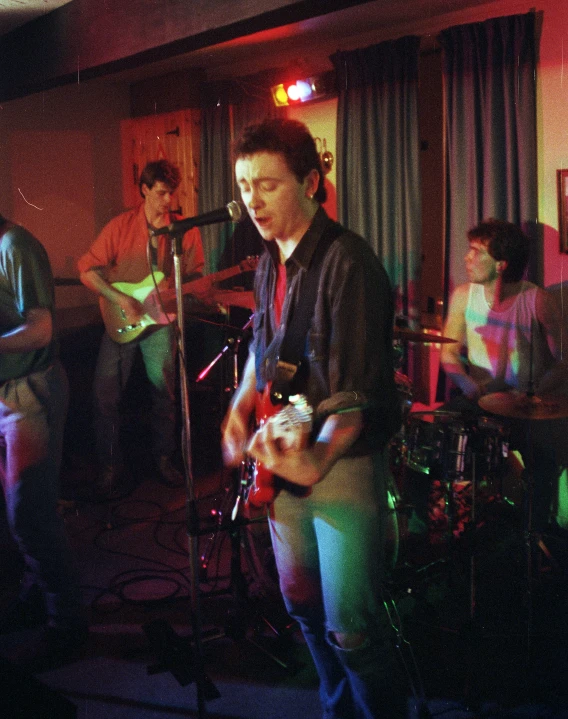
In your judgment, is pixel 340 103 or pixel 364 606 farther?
pixel 340 103

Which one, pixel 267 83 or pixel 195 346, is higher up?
pixel 267 83

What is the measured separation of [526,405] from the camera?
300 cm

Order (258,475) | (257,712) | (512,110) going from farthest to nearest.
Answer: (512,110)
(257,712)
(258,475)

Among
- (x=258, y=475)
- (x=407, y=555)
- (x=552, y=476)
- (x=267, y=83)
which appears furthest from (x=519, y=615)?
(x=267, y=83)

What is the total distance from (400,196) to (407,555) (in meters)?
2.39

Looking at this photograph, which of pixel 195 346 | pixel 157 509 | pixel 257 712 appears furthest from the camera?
pixel 195 346

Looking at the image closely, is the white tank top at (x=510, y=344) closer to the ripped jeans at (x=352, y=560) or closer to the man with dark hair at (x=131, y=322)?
the man with dark hair at (x=131, y=322)

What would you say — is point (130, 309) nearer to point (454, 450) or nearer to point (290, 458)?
point (454, 450)

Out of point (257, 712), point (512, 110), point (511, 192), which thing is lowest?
point (257, 712)

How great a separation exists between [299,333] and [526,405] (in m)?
1.56

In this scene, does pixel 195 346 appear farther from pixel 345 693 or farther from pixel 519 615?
pixel 345 693

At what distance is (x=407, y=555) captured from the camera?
11.4 feet

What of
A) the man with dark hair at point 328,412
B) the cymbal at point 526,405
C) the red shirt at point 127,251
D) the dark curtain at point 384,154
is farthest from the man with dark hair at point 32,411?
the dark curtain at point 384,154

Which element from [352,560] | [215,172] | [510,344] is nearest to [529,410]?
[510,344]
